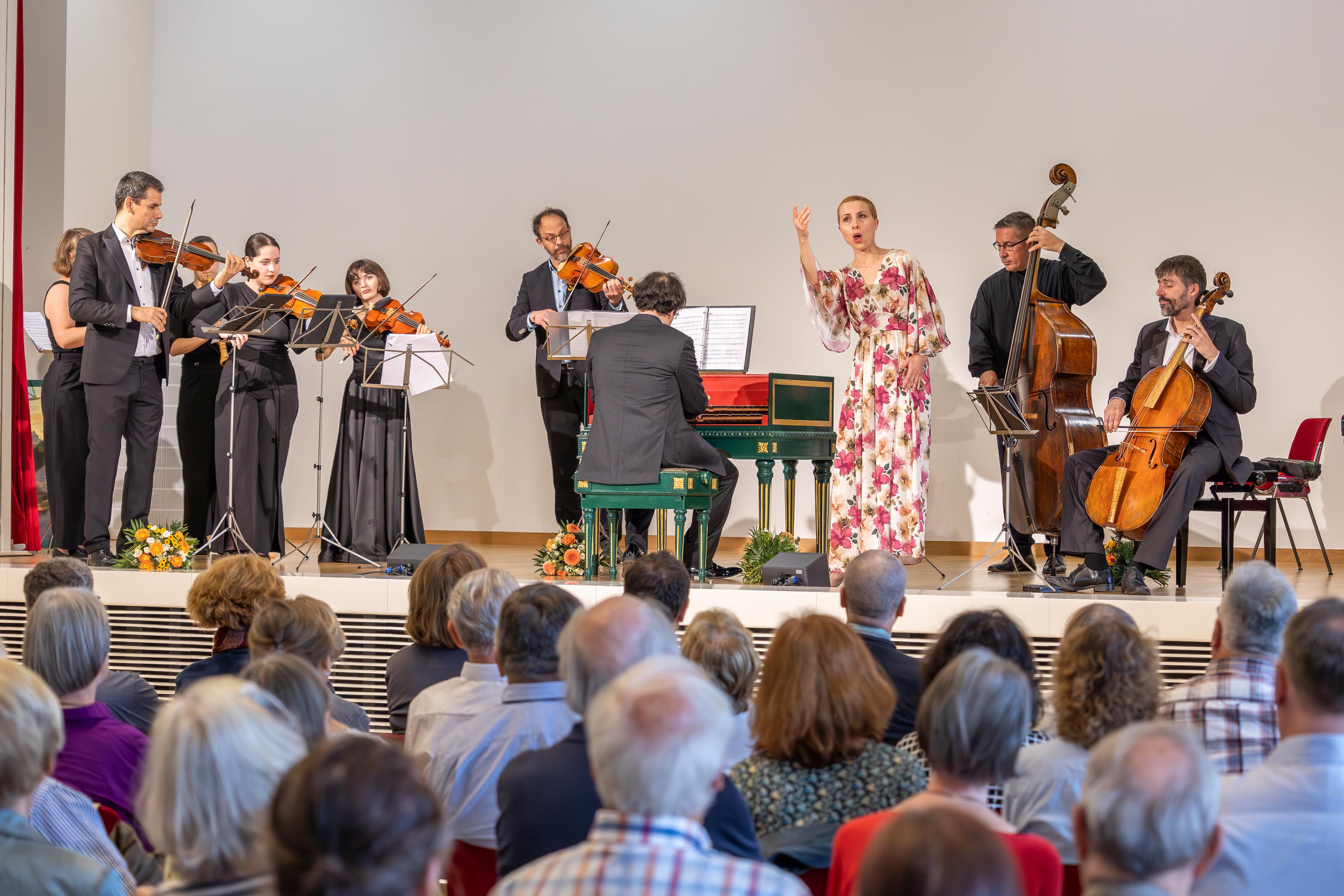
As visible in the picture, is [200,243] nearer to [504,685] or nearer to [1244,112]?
[504,685]

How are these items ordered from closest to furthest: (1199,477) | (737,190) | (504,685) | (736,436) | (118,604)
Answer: (504,685), (1199,477), (118,604), (736,436), (737,190)

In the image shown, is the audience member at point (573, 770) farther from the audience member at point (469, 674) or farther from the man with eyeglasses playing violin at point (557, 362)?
the man with eyeglasses playing violin at point (557, 362)

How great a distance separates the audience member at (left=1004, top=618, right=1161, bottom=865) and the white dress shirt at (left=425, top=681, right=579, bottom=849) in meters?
0.84

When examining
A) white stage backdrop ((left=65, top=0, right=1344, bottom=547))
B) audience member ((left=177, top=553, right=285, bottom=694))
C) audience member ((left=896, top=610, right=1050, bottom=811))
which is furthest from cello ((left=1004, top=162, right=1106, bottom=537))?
audience member ((left=177, top=553, right=285, bottom=694))

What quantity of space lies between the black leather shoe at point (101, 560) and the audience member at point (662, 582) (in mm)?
3242

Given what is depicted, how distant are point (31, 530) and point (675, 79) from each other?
15.1 feet

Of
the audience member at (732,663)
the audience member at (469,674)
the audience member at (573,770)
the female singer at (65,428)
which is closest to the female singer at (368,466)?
the female singer at (65,428)

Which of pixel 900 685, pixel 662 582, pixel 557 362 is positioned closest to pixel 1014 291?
pixel 557 362

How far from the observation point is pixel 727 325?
18.8 ft

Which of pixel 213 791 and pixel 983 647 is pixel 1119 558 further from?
pixel 213 791

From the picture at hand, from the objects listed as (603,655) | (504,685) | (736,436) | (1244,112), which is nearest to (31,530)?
(736,436)

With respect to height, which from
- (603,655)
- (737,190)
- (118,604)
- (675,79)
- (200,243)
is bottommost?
(118,604)

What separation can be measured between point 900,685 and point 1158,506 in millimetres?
2508

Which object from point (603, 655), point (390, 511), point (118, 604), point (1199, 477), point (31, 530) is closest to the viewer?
point (603, 655)
